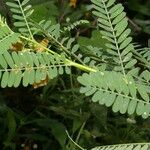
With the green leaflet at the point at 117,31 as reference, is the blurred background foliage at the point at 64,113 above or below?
below

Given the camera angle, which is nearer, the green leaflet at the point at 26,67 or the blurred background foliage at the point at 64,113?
the green leaflet at the point at 26,67

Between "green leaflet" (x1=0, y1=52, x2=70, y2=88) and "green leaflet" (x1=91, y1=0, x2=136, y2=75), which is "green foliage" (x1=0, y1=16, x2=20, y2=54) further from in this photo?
"green leaflet" (x1=91, y1=0, x2=136, y2=75)

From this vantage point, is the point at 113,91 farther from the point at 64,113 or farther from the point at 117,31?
the point at 64,113

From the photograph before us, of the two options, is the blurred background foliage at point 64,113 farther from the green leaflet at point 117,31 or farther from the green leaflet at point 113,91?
the green leaflet at point 113,91

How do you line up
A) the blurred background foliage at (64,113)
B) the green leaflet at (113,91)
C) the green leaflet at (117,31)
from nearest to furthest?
1. the green leaflet at (113,91)
2. the green leaflet at (117,31)
3. the blurred background foliage at (64,113)

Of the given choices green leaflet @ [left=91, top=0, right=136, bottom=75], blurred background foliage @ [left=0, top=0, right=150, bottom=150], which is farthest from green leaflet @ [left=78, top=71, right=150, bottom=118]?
blurred background foliage @ [left=0, top=0, right=150, bottom=150]

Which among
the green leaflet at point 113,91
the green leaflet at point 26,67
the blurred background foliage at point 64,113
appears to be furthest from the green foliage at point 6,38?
the blurred background foliage at point 64,113

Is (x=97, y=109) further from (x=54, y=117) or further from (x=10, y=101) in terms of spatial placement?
(x=10, y=101)

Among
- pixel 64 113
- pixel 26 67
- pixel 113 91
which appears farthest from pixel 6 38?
pixel 64 113
